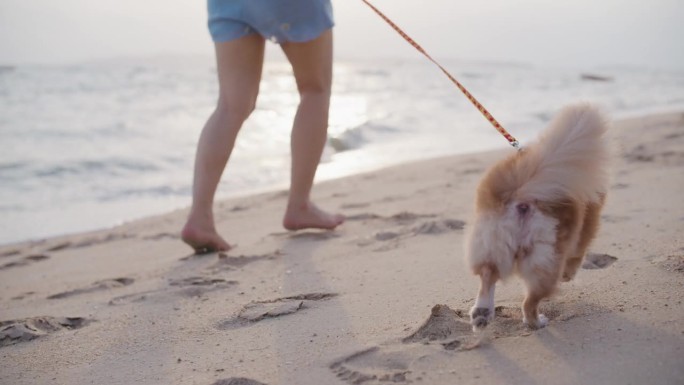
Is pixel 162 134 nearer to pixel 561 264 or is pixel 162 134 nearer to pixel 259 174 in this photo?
pixel 259 174

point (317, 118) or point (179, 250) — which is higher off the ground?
point (317, 118)

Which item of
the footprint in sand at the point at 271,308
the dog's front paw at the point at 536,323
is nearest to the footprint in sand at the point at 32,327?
the footprint in sand at the point at 271,308

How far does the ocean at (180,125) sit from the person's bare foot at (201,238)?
1415 mm

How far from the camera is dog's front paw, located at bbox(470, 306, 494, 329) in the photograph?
6.40ft

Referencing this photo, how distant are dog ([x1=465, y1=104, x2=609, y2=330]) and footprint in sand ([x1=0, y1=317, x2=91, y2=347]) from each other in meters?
1.49

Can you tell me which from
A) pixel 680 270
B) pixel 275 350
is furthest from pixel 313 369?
pixel 680 270

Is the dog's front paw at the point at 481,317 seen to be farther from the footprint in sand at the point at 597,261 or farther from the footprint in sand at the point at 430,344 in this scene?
the footprint in sand at the point at 597,261

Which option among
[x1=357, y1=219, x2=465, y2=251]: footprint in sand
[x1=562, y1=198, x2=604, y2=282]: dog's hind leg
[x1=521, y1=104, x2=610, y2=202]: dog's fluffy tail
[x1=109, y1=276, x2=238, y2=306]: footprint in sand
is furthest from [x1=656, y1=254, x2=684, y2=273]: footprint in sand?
[x1=109, y1=276, x2=238, y2=306]: footprint in sand

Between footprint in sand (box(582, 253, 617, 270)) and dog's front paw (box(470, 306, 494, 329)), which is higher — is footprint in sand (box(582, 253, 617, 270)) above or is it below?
below

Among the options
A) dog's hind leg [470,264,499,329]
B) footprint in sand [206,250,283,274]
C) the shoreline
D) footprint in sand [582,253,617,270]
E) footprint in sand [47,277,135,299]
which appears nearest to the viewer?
dog's hind leg [470,264,499,329]

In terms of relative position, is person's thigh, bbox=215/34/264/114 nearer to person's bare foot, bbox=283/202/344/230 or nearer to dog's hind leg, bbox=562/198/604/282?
person's bare foot, bbox=283/202/344/230

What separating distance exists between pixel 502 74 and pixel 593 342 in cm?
1684

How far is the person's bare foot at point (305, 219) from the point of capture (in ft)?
11.9

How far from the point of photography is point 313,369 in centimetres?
193
